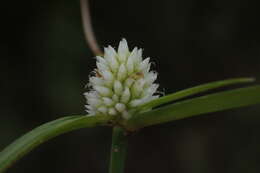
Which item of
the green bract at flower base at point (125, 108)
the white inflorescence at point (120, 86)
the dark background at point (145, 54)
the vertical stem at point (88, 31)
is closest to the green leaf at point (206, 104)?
the green bract at flower base at point (125, 108)

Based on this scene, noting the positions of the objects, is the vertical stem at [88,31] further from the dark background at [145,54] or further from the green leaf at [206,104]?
the dark background at [145,54]

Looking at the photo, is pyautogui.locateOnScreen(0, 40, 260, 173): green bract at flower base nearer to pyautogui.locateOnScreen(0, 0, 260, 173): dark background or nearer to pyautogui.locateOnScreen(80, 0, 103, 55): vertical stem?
pyautogui.locateOnScreen(80, 0, 103, 55): vertical stem

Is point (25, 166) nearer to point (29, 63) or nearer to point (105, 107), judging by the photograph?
point (29, 63)

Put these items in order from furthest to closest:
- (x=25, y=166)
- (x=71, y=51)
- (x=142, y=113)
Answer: (x=25, y=166) → (x=71, y=51) → (x=142, y=113)

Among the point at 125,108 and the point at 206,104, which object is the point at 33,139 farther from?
the point at 206,104

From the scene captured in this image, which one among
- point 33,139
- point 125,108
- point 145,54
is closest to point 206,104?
point 125,108

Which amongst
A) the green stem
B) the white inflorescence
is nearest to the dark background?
the white inflorescence

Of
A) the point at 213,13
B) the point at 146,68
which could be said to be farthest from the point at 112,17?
the point at 146,68
